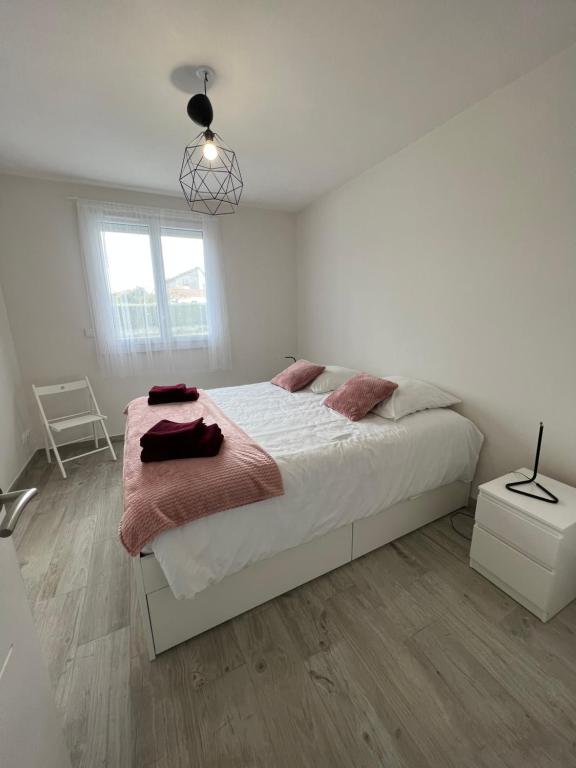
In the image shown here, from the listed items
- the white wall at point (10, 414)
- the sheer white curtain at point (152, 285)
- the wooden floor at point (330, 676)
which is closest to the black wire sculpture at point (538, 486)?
the wooden floor at point (330, 676)

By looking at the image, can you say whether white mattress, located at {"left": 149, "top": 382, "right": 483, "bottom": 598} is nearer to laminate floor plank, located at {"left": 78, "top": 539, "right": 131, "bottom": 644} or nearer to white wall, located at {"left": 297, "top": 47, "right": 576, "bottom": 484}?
white wall, located at {"left": 297, "top": 47, "right": 576, "bottom": 484}

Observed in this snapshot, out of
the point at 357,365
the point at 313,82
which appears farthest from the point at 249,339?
the point at 313,82

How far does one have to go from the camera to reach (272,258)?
3.83m

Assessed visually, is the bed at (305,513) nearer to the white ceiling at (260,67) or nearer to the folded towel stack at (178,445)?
the folded towel stack at (178,445)

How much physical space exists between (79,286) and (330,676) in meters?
3.49

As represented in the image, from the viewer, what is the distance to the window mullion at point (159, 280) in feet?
10.4

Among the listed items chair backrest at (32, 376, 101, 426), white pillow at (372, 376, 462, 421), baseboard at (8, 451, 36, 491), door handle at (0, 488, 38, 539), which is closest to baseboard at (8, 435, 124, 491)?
baseboard at (8, 451, 36, 491)

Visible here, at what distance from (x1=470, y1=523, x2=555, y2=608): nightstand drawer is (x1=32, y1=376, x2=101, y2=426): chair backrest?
128 inches

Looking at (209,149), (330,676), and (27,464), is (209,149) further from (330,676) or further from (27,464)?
(27,464)

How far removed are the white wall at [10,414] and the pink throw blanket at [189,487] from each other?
1.55 m

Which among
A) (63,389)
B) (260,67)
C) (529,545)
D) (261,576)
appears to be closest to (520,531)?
(529,545)

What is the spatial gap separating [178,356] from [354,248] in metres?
2.17

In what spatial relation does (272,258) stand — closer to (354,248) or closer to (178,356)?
(354,248)

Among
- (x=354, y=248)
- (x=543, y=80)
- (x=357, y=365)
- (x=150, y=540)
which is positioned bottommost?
(x=150, y=540)
